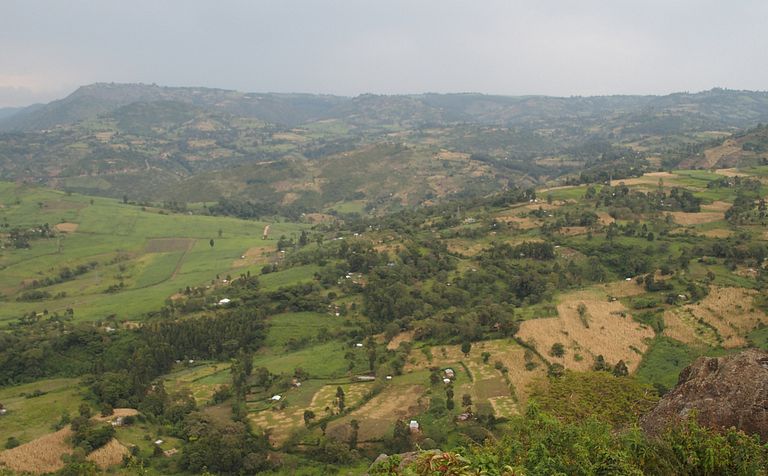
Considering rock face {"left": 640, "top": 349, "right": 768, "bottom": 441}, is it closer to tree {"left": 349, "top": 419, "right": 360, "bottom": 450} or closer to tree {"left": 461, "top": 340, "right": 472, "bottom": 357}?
tree {"left": 349, "top": 419, "right": 360, "bottom": 450}

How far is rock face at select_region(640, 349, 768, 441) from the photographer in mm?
19078

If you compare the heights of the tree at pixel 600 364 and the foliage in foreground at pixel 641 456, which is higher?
the foliage in foreground at pixel 641 456

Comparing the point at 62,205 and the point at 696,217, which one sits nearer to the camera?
the point at 696,217

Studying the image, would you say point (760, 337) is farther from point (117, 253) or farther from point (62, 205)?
point (62, 205)

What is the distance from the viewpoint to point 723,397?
66.9 ft

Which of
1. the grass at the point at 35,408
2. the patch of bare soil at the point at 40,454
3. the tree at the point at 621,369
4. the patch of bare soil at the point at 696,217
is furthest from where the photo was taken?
the patch of bare soil at the point at 696,217

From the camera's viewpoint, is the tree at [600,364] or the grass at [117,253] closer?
the tree at [600,364]

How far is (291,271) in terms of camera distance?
80.8m

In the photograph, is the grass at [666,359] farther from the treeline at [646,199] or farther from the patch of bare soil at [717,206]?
the patch of bare soil at [717,206]

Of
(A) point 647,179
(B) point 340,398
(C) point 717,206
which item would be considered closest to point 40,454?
(B) point 340,398

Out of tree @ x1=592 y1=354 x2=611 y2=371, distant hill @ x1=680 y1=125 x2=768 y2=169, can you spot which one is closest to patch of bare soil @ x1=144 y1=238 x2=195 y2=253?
tree @ x1=592 y1=354 x2=611 y2=371

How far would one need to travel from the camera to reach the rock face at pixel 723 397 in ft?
62.6

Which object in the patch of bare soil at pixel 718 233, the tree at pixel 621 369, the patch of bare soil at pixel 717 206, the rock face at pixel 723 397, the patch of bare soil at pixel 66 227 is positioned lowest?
the patch of bare soil at pixel 66 227

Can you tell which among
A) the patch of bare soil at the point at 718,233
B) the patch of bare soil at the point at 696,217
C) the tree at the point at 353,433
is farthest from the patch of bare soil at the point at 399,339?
the patch of bare soil at the point at 696,217
